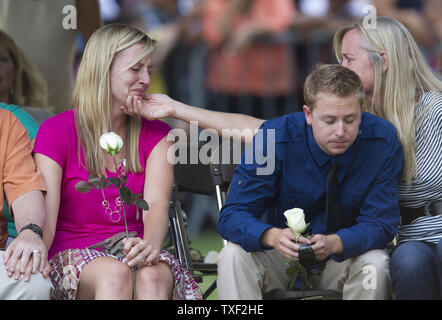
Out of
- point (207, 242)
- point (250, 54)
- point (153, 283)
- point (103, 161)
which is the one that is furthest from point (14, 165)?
point (250, 54)

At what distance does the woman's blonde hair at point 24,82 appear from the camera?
463 cm

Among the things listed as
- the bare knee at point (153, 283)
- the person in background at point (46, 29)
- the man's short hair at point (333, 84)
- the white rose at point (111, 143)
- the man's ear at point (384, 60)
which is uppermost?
the person in background at point (46, 29)

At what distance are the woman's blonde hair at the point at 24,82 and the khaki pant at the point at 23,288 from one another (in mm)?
1601

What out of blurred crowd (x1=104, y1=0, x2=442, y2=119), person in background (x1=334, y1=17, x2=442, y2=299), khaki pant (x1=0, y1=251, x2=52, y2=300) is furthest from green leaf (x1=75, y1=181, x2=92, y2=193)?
blurred crowd (x1=104, y1=0, x2=442, y2=119)

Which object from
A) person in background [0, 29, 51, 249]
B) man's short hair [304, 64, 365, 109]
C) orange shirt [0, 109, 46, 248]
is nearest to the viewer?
man's short hair [304, 64, 365, 109]

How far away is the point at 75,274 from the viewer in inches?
136

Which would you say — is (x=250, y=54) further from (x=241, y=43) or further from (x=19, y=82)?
(x=19, y=82)

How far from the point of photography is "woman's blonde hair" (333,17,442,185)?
3.81m

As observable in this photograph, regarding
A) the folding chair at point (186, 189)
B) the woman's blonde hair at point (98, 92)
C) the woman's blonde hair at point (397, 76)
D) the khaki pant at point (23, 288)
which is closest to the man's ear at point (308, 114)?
the woman's blonde hair at point (397, 76)

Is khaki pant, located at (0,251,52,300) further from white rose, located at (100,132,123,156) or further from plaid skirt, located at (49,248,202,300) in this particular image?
white rose, located at (100,132,123,156)

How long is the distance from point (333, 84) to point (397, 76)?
0.52 m

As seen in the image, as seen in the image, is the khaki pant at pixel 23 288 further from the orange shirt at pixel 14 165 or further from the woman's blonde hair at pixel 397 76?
the woman's blonde hair at pixel 397 76

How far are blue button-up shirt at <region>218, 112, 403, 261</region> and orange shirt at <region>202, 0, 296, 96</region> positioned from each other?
357cm
